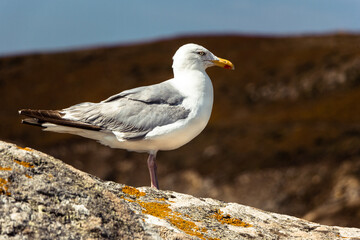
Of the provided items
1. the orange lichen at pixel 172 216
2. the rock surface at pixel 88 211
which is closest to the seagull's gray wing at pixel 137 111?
the rock surface at pixel 88 211

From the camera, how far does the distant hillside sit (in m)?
32.5

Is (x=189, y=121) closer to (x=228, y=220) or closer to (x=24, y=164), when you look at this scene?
(x=228, y=220)

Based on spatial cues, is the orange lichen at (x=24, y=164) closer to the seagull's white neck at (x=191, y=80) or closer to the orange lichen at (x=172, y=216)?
the orange lichen at (x=172, y=216)

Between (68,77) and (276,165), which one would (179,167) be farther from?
(68,77)

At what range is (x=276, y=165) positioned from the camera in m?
34.2

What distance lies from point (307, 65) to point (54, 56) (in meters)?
28.2

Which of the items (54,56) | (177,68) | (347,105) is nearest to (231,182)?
(347,105)

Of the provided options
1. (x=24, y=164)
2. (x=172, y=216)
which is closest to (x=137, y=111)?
(x=172, y=216)

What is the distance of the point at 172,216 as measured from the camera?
285 inches

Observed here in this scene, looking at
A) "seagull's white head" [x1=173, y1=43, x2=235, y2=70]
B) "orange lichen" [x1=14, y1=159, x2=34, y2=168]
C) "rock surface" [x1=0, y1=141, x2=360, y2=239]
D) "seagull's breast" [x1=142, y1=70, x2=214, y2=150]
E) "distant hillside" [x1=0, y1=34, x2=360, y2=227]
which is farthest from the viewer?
"distant hillside" [x1=0, y1=34, x2=360, y2=227]

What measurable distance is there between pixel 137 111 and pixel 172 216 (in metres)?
5.10

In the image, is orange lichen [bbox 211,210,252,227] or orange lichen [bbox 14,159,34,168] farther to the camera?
orange lichen [bbox 211,210,252,227]

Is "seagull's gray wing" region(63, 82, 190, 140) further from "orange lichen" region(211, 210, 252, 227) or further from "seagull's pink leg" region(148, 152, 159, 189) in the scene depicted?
"orange lichen" region(211, 210, 252, 227)

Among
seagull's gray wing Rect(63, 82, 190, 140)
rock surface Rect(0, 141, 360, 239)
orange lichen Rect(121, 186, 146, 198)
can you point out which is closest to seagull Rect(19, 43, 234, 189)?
seagull's gray wing Rect(63, 82, 190, 140)
